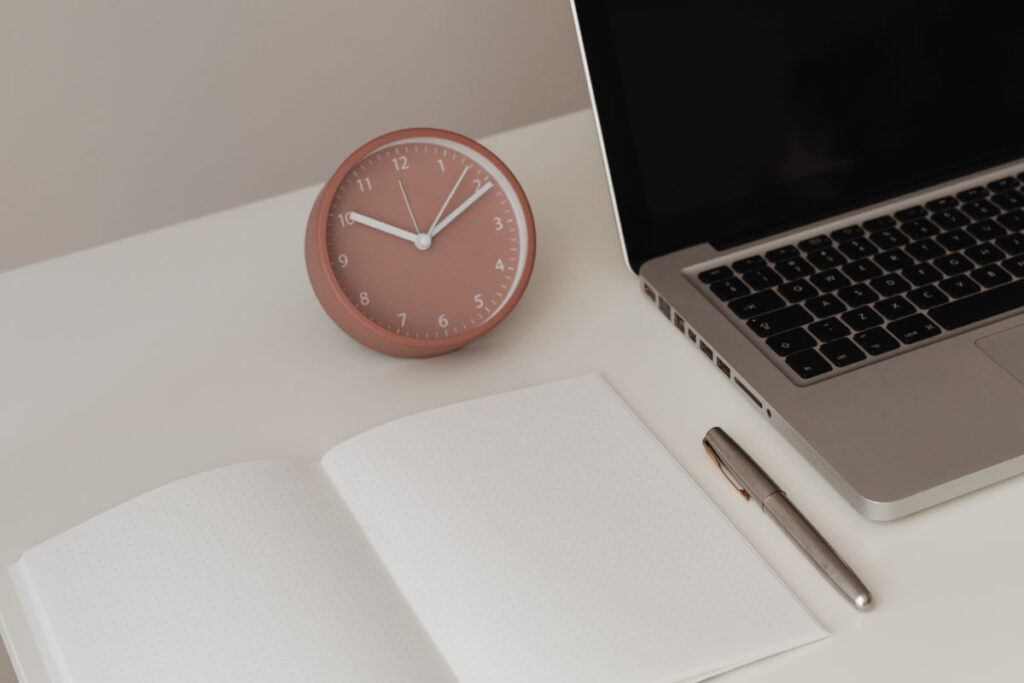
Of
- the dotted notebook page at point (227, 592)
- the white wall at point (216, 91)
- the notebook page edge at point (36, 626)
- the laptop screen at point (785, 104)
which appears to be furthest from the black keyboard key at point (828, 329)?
the white wall at point (216, 91)

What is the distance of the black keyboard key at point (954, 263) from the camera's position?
827mm

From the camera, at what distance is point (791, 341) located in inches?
30.4

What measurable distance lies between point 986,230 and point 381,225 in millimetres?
423

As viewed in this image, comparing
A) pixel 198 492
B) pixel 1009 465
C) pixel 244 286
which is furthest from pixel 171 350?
pixel 1009 465

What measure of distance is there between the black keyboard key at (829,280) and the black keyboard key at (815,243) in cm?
3

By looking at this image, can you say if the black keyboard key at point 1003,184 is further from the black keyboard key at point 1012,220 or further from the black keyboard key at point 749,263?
the black keyboard key at point 749,263

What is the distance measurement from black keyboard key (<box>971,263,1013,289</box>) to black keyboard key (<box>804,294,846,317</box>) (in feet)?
0.33

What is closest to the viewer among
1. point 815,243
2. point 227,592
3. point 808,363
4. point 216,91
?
point 227,592

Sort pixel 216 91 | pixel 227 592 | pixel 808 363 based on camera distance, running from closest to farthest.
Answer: pixel 227 592, pixel 808 363, pixel 216 91

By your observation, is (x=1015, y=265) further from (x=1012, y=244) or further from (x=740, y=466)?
(x=740, y=466)

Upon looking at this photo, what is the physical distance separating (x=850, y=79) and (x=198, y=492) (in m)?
0.53

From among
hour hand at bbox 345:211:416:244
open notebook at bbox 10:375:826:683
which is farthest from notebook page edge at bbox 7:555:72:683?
hour hand at bbox 345:211:416:244

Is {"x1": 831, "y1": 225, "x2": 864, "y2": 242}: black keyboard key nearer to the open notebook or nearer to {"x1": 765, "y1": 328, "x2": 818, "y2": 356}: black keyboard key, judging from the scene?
{"x1": 765, "y1": 328, "x2": 818, "y2": 356}: black keyboard key

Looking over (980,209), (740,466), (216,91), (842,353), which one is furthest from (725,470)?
(216,91)
